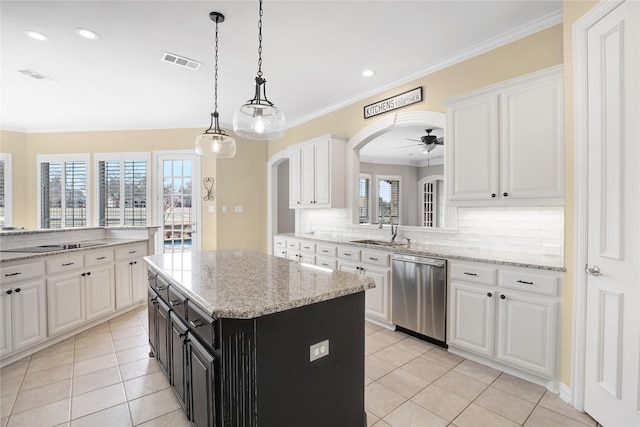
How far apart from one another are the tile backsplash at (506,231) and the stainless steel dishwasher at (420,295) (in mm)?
585

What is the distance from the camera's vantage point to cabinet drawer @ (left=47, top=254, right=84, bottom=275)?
2.98 m

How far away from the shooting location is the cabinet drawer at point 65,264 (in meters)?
2.98

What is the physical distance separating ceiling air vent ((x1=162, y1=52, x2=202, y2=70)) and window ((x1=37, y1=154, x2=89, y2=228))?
152 inches

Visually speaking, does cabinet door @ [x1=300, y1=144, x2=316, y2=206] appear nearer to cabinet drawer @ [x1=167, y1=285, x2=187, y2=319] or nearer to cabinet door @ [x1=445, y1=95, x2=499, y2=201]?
cabinet door @ [x1=445, y1=95, x2=499, y2=201]

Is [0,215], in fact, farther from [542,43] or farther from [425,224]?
[542,43]

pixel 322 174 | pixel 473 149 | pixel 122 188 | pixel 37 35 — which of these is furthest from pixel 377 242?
pixel 122 188

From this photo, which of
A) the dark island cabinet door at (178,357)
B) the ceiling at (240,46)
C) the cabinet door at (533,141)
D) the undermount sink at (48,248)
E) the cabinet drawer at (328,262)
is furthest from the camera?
the cabinet drawer at (328,262)

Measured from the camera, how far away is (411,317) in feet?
10.2

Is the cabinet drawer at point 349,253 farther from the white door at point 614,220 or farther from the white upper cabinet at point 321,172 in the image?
the white door at point 614,220

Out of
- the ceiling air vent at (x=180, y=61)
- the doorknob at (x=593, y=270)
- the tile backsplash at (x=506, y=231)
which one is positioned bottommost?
the doorknob at (x=593, y=270)

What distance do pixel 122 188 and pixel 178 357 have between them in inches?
200

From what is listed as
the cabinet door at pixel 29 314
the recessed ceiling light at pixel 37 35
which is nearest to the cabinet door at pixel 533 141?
the recessed ceiling light at pixel 37 35

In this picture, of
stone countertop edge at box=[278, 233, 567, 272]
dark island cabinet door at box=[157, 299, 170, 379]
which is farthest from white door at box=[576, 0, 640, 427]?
dark island cabinet door at box=[157, 299, 170, 379]

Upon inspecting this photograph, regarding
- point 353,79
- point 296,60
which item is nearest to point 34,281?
point 296,60
